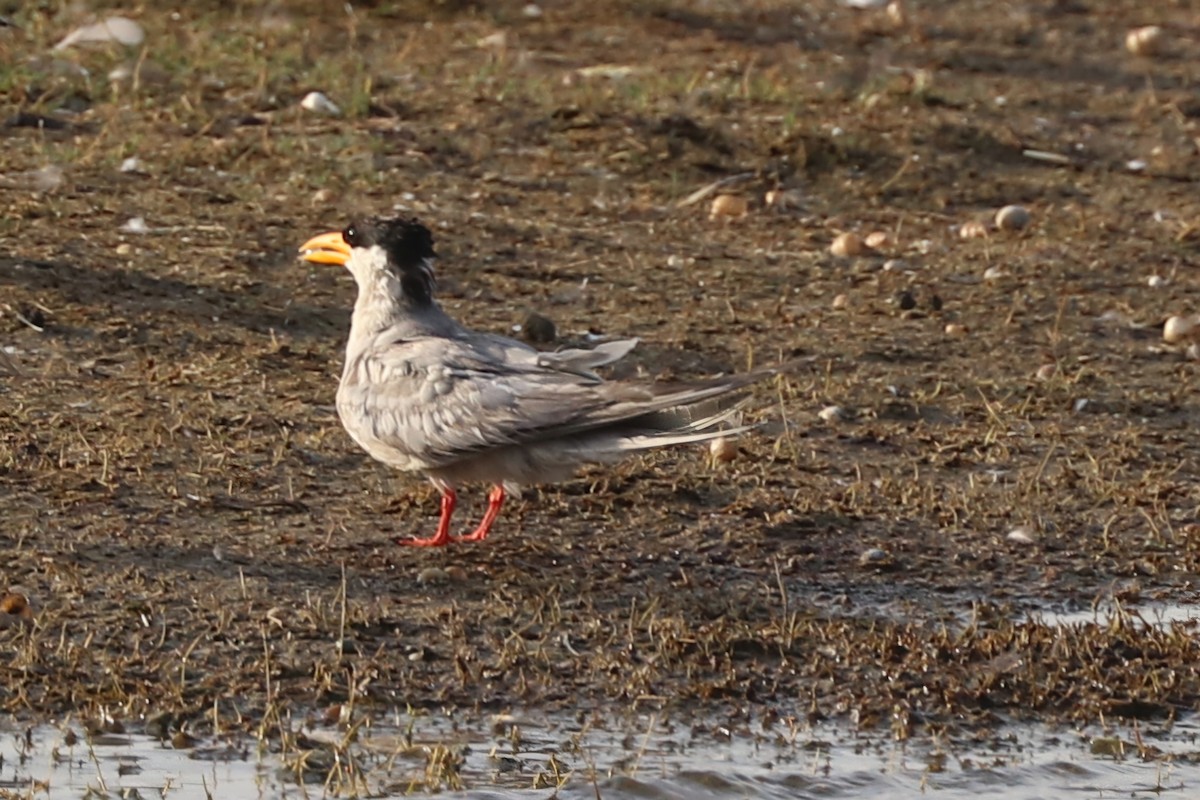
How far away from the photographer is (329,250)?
6.66m

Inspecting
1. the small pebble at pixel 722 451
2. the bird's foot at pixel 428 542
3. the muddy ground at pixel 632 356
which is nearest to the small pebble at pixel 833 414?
the muddy ground at pixel 632 356

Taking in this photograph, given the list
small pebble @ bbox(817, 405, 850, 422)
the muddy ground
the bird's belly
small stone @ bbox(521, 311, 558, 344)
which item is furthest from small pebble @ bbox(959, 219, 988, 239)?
the bird's belly

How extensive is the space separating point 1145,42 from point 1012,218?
3.08 m

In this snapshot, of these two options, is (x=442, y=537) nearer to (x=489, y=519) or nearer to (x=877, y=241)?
(x=489, y=519)

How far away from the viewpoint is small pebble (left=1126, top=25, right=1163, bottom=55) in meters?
11.5

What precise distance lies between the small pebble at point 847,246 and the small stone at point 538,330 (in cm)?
155

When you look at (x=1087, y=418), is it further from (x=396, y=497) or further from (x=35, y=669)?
(x=35, y=669)

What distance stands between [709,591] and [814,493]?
2.69ft

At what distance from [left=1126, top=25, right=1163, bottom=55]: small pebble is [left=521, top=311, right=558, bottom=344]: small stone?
207 inches

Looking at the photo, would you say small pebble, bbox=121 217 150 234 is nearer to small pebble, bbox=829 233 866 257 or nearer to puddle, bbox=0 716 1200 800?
small pebble, bbox=829 233 866 257

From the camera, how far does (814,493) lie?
21.1 feet

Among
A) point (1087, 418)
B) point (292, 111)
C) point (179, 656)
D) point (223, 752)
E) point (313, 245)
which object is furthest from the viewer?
point (292, 111)

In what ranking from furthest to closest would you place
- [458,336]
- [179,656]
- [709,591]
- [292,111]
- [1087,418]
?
[292,111] < [1087,418] < [458,336] < [709,591] < [179,656]

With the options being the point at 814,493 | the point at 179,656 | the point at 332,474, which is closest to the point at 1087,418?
the point at 814,493
